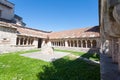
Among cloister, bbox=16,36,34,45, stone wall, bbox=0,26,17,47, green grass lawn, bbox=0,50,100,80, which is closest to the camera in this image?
green grass lawn, bbox=0,50,100,80

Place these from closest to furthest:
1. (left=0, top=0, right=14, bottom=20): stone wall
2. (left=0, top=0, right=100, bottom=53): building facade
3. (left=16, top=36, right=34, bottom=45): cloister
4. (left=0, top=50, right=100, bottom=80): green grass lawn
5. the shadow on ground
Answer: the shadow on ground
(left=0, top=50, right=100, bottom=80): green grass lawn
(left=0, top=0, right=100, bottom=53): building facade
(left=16, top=36, right=34, bottom=45): cloister
(left=0, top=0, right=14, bottom=20): stone wall

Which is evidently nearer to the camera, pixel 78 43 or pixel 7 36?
pixel 7 36

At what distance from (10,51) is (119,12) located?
17.2 m

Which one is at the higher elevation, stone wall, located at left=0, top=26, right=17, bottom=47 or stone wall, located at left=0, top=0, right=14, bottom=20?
stone wall, located at left=0, top=0, right=14, bottom=20

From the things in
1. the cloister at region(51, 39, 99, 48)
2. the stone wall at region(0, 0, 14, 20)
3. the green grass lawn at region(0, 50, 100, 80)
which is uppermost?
the stone wall at region(0, 0, 14, 20)

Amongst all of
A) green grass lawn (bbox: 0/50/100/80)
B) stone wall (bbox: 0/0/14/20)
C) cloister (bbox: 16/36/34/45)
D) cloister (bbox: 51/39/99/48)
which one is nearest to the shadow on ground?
green grass lawn (bbox: 0/50/100/80)

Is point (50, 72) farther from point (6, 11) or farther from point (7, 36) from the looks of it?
point (6, 11)

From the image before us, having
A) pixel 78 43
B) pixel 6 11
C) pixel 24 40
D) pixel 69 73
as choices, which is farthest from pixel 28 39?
pixel 69 73

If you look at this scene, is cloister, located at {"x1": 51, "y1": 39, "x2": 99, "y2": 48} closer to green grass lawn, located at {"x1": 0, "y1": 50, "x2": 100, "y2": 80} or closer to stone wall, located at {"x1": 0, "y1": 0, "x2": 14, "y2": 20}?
green grass lawn, located at {"x1": 0, "y1": 50, "x2": 100, "y2": 80}

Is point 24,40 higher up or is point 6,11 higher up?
point 6,11

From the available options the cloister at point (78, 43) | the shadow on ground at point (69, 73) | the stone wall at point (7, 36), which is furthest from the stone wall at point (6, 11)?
the shadow on ground at point (69, 73)

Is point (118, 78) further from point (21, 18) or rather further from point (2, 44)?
point (21, 18)

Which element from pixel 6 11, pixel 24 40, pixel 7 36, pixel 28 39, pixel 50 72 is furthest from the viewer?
pixel 6 11

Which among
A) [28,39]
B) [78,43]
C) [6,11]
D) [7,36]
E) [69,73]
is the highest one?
[6,11]
